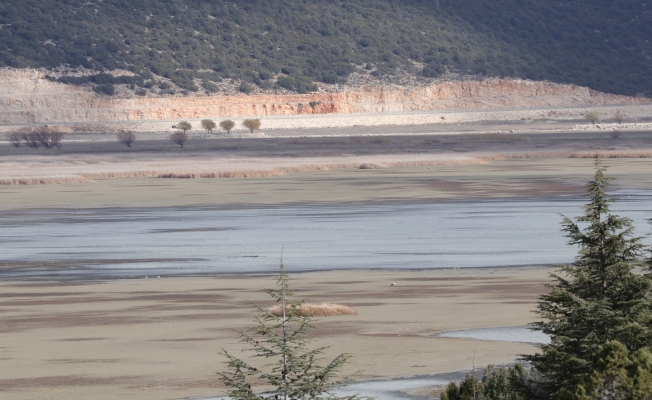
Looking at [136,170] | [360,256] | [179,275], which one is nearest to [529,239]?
[360,256]

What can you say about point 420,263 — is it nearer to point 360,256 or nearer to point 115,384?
point 360,256

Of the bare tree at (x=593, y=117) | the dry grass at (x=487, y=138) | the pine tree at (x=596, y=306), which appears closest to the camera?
the pine tree at (x=596, y=306)

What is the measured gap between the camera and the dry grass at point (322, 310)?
651 inches

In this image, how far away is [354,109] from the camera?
108688mm

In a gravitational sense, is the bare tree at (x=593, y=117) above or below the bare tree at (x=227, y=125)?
above

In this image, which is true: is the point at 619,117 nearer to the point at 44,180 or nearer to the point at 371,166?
the point at 371,166

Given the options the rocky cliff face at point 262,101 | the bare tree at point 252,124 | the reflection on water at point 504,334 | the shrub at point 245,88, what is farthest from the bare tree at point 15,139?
Answer: the reflection on water at point 504,334

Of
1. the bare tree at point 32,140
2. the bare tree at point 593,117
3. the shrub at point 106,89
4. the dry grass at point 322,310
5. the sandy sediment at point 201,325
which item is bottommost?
the sandy sediment at point 201,325

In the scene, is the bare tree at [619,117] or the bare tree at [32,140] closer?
the bare tree at [32,140]

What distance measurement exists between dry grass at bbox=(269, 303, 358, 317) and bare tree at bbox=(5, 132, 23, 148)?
195ft

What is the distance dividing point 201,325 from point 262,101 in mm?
87889

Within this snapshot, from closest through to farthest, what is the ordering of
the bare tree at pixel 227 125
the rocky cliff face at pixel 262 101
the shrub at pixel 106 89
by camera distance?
the bare tree at pixel 227 125
the rocky cliff face at pixel 262 101
the shrub at pixel 106 89

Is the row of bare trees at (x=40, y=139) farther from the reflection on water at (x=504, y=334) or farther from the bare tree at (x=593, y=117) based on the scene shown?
the reflection on water at (x=504, y=334)

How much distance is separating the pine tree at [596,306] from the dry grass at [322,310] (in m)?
8.11
